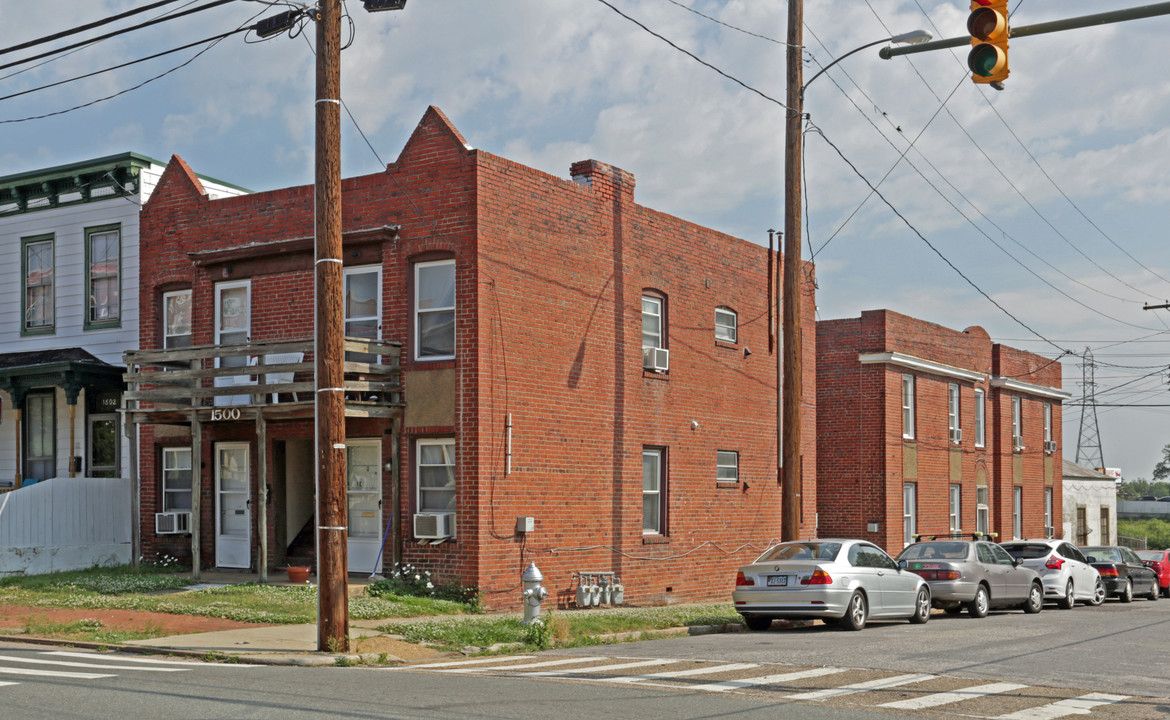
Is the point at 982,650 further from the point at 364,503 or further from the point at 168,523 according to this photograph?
the point at 168,523

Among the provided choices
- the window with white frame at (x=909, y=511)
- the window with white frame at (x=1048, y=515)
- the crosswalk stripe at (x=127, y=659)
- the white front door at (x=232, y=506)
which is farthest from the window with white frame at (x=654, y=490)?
the window with white frame at (x=1048, y=515)

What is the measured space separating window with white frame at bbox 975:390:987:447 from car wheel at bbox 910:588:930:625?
767 inches

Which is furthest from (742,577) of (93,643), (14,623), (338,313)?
(14,623)

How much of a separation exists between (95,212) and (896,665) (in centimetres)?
1874

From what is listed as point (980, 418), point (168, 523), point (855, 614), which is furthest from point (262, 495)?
point (980, 418)

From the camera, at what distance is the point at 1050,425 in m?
43.9

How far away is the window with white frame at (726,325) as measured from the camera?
85.2 ft

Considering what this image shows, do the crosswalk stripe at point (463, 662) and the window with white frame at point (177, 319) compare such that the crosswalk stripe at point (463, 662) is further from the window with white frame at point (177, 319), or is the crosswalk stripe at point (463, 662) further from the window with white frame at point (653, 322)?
the window with white frame at point (177, 319)

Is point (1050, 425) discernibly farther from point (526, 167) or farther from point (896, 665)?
point (896, 665)

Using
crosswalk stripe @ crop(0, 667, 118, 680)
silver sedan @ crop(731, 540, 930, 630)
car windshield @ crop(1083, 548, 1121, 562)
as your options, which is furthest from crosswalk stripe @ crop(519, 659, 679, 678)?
car windshield @ crop(1083, 548, 1121, 562)

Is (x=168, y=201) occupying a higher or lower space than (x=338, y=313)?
higher

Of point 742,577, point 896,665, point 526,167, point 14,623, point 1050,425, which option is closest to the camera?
point 896,665

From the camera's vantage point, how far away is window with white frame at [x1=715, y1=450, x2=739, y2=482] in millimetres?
25625

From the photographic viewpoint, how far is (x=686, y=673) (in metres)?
12.6
